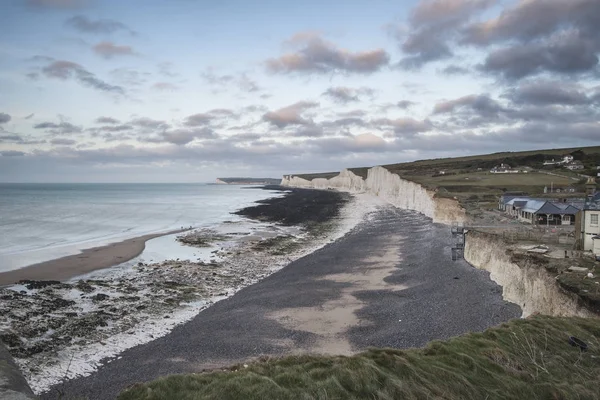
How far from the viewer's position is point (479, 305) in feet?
60.8

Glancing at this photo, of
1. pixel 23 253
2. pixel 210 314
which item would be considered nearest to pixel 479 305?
pixel 210 314

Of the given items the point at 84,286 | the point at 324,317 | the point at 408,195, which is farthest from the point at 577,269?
the point at 408,195

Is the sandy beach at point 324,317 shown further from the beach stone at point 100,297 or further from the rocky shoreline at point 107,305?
the beach stone at point 100,297

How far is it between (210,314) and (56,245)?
26328mm

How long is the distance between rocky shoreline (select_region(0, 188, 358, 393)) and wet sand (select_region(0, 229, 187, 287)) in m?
1.54

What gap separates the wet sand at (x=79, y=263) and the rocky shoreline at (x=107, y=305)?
5.05ft

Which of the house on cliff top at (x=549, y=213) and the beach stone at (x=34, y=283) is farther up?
the house on cliff top at (x=549, y=213)

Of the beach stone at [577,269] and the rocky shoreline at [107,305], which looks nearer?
the rocky shoreline at [107,305]

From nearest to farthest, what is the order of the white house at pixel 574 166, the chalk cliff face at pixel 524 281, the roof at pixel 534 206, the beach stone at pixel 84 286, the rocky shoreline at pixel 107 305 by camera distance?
the rocky shoreline at pixel 107 305, the chalk cliff face at pixel 524 281, the beach stone at pixel 84 286, the roof at pixel 534 206, the white house at pixel 574 166

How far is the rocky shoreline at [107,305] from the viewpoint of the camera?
47.1 feet

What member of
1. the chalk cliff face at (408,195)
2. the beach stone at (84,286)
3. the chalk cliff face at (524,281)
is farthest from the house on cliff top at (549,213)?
the beach stone at (84,286)

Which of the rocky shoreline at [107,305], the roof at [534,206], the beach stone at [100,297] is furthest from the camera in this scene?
the roof at [534,206]

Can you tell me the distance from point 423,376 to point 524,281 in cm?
1188

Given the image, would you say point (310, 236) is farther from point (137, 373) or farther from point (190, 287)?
point (137, 373)
